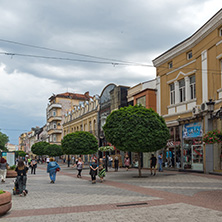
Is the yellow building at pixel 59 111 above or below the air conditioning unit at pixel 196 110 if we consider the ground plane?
above

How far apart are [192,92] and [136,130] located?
7404 millimetres

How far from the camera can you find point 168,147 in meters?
26.5


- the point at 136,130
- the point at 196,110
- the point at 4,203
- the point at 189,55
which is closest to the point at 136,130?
the point at 136,130

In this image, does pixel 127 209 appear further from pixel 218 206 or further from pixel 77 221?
pixel 218 206

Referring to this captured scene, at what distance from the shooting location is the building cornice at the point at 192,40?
1976 cm

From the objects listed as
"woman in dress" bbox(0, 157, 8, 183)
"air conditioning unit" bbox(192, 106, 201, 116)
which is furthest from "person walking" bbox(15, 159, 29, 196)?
"air conditioning unit" bbox(192, 106, 201, 116)

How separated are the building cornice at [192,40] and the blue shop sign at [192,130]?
19.8 ft

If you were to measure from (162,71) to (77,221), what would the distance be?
21.7 meters

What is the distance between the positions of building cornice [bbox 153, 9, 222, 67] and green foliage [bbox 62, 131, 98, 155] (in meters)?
10.8

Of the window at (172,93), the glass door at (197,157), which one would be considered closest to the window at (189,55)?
A: the window at (172,93)

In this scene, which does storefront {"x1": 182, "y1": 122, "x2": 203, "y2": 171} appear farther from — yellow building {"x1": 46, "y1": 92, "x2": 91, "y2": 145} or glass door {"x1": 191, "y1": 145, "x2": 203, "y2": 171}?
yellow building {"x1": 46, "y1": 92, "x2": 91, "y2": 145}

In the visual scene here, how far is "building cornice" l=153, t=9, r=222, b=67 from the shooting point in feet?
64.8

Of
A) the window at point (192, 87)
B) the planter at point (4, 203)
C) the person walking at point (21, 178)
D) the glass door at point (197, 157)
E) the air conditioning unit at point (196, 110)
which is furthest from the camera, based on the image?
the window at point (192, 87)

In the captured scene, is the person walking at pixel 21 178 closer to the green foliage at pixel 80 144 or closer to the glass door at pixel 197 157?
the glass door at pixel 197 157
